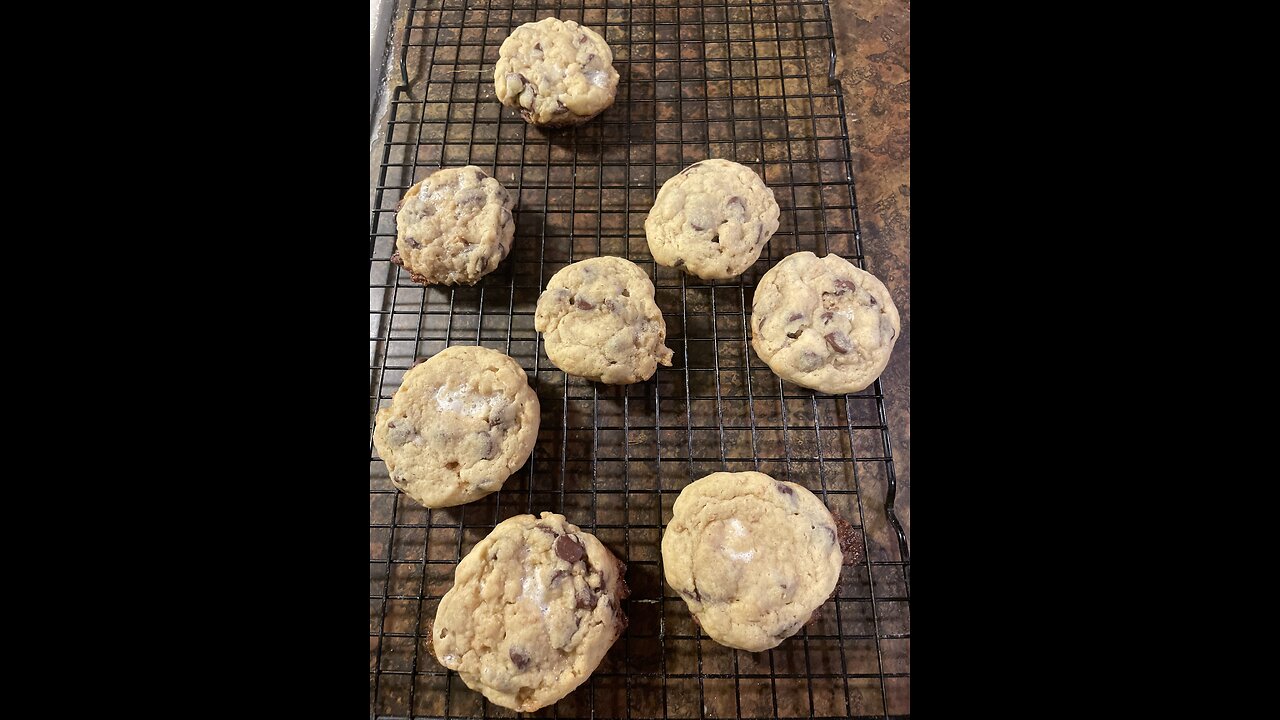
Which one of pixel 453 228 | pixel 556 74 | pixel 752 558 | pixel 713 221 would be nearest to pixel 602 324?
pixel 713 221

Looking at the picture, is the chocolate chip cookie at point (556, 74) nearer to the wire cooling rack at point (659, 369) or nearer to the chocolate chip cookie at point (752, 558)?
the wire cooling rack at point (659, 369)

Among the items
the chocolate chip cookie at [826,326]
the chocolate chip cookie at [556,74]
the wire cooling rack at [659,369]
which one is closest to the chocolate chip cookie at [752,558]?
the wire cooling rack at [659,369]

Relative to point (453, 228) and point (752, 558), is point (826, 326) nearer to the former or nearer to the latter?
point (752, 558)

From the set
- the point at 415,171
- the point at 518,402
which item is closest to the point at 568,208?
the point at 415,171

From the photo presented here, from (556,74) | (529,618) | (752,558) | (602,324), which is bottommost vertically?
(529,618)

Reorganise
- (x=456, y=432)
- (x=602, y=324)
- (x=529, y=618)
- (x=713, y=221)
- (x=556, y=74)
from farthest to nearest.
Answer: (x=556, y=74) < (x=713, y=221) < (x=602, y=324) < (x=456, y=432) < (x=529, y=618)

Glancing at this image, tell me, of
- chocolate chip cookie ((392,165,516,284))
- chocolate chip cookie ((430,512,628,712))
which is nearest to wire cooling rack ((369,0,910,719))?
chocolate chip cookie ((392,165,516,284))

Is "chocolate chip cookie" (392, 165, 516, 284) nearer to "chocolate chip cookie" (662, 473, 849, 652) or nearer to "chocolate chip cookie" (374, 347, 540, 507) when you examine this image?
"chocolate chip cookie" (374, 347, 540, 507)
